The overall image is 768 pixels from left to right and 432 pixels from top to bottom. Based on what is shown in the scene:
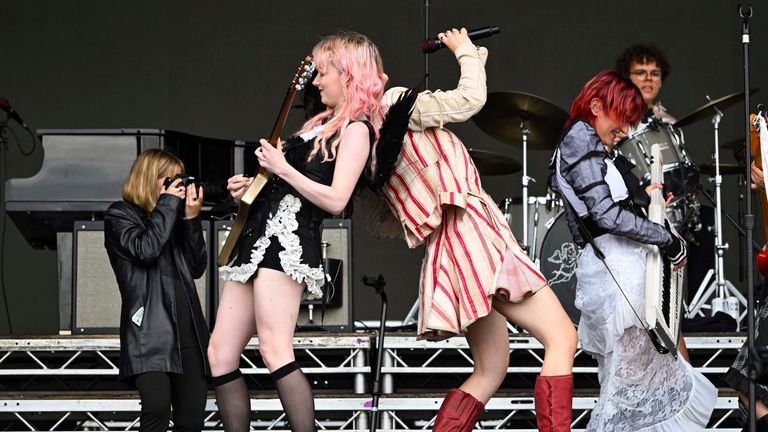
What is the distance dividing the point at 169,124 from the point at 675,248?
19.5 ft

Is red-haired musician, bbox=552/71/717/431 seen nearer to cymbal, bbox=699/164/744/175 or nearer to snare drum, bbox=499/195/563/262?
snare drum, bbox=499/195/563/262

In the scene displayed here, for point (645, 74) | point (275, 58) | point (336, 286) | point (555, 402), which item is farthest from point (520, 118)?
point (555, 402)

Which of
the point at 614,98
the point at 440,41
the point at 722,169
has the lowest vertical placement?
the point at 722,169

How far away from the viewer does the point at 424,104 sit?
383cm

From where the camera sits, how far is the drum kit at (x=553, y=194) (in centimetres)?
639

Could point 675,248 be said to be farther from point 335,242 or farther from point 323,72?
point 335,242

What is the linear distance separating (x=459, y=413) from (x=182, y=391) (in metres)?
1.28

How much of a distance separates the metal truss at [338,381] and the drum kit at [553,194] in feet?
2.60

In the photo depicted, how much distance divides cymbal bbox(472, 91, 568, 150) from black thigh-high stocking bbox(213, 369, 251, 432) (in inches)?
149

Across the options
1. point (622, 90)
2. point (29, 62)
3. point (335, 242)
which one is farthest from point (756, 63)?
point (29, 62)

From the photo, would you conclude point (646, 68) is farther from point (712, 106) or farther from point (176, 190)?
point (176, 190)

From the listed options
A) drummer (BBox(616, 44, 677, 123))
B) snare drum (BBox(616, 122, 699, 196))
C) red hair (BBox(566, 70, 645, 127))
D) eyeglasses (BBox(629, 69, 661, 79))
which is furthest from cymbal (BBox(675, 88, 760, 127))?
red hair (BBox(566, 70, 645, 127))

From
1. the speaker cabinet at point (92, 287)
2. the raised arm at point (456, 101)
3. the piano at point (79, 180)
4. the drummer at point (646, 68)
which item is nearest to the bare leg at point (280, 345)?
the raised arm at point (456, 101)

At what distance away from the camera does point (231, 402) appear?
381 centimetres
